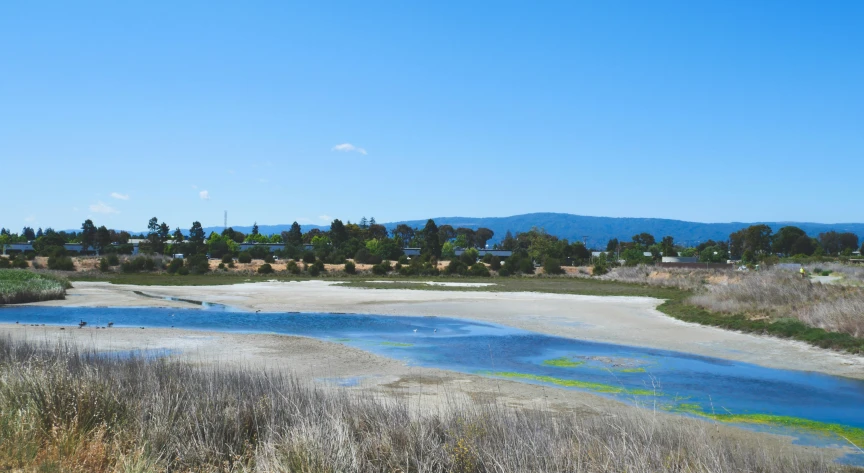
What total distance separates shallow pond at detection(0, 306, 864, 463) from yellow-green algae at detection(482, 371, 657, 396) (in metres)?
0.02

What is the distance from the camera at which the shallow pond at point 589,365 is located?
14.4 metres

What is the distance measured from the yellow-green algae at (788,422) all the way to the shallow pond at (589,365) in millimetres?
18

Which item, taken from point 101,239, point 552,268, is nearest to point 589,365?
point 552,268

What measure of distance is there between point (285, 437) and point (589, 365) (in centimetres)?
1310

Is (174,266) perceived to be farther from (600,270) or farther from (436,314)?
(436,314)

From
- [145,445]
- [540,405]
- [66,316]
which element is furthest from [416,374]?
[66,316]

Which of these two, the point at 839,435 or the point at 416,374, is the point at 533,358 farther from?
the point at 839,435

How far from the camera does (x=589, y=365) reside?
2023 cm

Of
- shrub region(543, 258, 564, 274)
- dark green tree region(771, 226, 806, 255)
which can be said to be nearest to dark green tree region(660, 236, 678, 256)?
dark green tree region(771, 226, 806, 255)

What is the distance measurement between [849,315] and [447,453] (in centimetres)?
2113

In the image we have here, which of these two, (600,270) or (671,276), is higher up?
(600,270)

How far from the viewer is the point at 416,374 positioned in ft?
56.9

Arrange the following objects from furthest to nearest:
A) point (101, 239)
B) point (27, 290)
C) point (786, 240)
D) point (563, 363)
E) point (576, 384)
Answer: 1. point (101, 239)
2. point (786, 240)
3. point (27, 290)
4. point (563, 363)
5. point (576, 384)

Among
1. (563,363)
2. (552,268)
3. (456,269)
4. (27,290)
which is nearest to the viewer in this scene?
(563,363)
